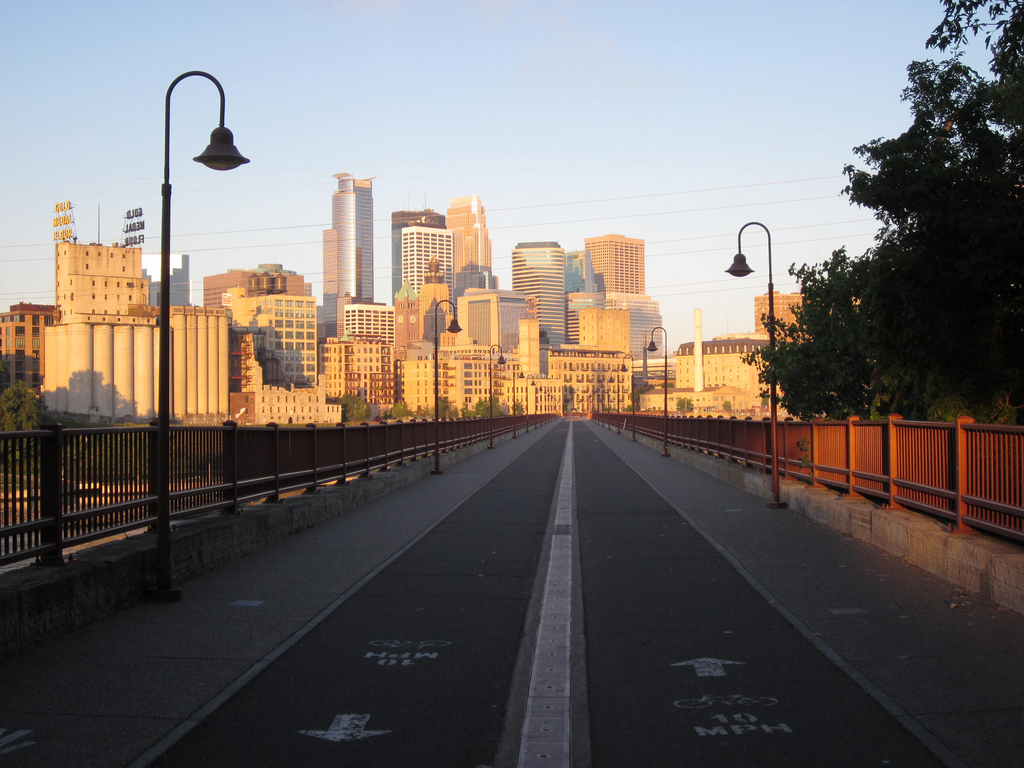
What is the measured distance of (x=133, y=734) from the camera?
5625 mm

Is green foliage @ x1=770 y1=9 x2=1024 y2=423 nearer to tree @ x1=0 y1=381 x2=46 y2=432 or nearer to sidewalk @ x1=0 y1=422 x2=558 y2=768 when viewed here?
sidewalk @ x1=0 y1=422 x2=558 y2=768

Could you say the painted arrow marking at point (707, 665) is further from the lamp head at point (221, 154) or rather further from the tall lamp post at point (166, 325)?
the lamp head at point (221, 154)

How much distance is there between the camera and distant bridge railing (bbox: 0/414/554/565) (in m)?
8.32

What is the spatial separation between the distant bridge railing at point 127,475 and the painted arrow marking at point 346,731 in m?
3.60

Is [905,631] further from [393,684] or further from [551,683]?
[393,684]

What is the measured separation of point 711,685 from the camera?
6602 mm

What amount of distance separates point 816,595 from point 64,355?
17628 cm

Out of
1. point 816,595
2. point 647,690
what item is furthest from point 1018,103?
point 647,690

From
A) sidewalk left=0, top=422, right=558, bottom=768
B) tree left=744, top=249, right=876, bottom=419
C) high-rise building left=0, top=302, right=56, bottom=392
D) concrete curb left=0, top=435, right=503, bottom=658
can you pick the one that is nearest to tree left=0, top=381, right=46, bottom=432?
high-rise building left=0, top=302, right=56, bottom=392

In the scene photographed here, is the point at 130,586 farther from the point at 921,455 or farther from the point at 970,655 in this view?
the point at 921,455

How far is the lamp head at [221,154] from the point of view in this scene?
10320 millimetres

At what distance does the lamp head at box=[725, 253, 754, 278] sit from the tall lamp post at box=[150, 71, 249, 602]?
45.5ft

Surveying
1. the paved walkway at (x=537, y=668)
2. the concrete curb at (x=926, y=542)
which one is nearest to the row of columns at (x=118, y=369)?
the concrete curb at (x=926, y=542)

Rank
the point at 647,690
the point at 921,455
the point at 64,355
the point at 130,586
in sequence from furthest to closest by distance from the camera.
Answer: the point at 64,355 → the point at 921,455 → the point at 130,586 → the point at 647,690
